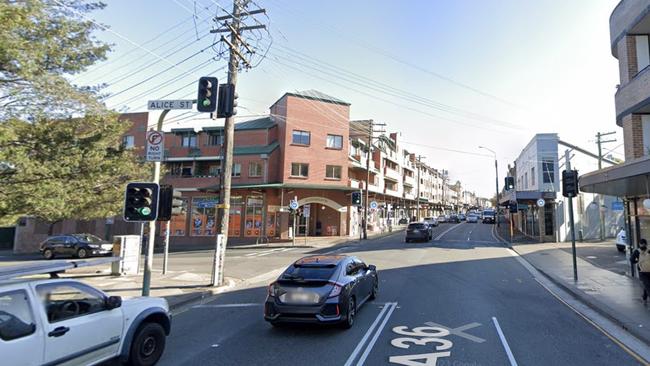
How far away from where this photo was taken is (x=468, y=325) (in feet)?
25.9

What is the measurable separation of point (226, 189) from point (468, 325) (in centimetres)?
937

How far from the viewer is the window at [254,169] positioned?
120ft

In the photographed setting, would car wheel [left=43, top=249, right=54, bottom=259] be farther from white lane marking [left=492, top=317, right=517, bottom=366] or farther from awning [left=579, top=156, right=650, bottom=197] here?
awning [left=579, top=156, right=650, bottom=197]

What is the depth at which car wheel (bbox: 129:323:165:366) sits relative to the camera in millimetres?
5648

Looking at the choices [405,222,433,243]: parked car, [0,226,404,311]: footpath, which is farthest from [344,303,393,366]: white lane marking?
[405,222,433,243]: parked car

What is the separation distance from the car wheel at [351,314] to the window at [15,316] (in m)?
5.01

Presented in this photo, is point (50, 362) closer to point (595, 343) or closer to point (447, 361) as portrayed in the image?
point (447, 361)

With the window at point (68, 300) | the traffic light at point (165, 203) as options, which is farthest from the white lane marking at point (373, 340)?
the traffic light at point (165, 203)

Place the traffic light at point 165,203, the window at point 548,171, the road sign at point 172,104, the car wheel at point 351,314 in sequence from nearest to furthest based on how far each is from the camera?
the car wheel at point 351,314
the traffic light at point 165,203
the road sign at point 172,104
the window at point 548,171

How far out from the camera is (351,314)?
7.93 meters

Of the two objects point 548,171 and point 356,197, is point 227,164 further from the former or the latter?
point 548,171

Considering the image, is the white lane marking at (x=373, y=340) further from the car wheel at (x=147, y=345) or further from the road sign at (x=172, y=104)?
the road sign at (x=172, y=104)

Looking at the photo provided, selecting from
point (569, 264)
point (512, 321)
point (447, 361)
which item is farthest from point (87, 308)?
point (569, 264)

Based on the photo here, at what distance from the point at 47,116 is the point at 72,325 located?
7.60 meters
